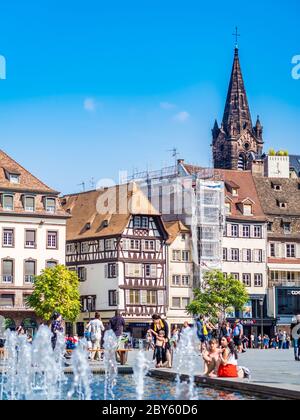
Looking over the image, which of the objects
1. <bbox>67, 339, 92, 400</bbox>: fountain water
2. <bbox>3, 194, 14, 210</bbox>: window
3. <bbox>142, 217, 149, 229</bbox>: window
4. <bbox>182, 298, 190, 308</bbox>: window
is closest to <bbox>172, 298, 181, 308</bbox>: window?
<bbox>182, 298, 190, 308</bbox>: window

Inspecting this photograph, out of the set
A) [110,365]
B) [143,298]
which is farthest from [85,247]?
[110,365]

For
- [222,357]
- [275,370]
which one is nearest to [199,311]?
[275,370]

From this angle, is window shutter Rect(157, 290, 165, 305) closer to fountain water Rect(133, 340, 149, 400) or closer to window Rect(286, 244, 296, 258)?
window Rect(286, 244, 296, 258)

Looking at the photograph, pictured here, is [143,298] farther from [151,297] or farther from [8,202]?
[8,202]

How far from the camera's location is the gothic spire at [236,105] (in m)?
144

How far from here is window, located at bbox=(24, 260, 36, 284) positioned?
83.2 m

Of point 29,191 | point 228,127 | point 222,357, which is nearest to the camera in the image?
point 222,357

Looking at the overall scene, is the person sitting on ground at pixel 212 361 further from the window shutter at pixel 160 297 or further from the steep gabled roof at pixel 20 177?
the window shutter at pixel 160 297

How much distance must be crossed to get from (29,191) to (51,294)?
929cm

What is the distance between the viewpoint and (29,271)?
3287 inches

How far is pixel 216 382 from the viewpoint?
26.1 m

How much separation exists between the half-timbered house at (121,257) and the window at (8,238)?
9.24 meters

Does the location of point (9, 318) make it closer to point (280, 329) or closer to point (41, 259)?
point (41, 259)

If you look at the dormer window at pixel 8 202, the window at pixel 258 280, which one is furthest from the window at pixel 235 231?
the dormer window at pixel 8 202
